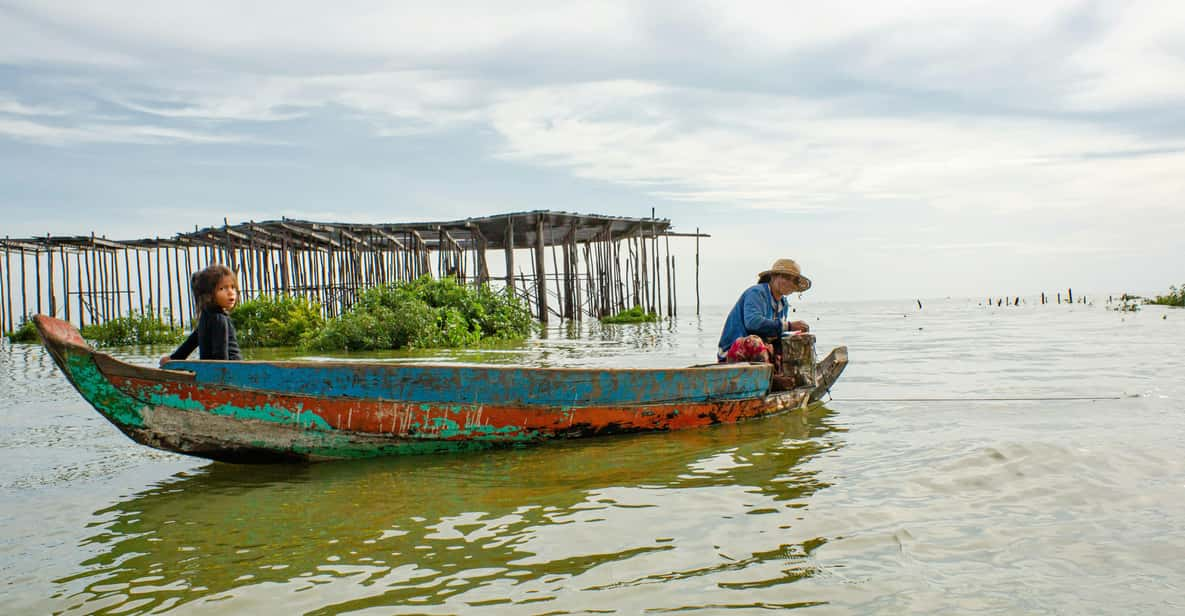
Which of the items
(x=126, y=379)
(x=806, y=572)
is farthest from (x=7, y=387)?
(x=806, y=572)

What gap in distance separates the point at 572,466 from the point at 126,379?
2.63 meters

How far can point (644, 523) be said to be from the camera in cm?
394

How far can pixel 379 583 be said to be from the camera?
127 inches

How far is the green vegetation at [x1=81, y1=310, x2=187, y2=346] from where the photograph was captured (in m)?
20.2

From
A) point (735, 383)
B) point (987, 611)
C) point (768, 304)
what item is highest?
point (768, 304)

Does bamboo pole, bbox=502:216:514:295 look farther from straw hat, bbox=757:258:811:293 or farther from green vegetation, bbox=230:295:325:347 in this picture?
straw hat, bbox=757:258:811:293

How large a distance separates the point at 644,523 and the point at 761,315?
367 cm

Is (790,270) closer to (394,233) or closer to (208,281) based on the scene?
(208,281)

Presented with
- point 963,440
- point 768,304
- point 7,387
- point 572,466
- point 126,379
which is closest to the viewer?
point 126,379

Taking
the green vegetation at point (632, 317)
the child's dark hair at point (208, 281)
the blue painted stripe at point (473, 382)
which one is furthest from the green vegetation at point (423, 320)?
the child's dark hair at point (208, 281)

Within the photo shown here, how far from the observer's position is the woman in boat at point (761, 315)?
23.5 feet

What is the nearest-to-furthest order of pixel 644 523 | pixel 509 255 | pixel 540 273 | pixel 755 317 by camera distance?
pixel 644 523
pixel 755 317
pixel 509 255
pixel 540 273

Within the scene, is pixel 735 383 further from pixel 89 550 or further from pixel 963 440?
pixel 89 550

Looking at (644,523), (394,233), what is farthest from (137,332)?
(644,523)
